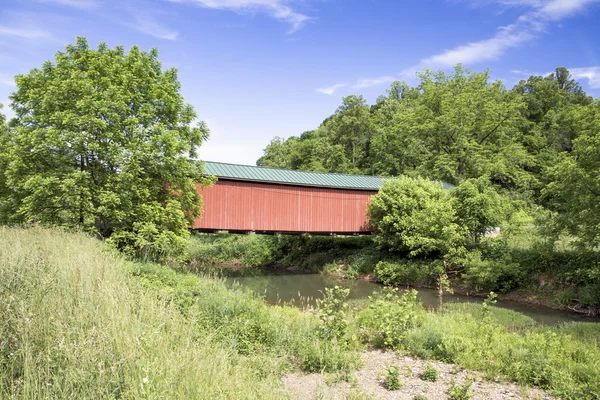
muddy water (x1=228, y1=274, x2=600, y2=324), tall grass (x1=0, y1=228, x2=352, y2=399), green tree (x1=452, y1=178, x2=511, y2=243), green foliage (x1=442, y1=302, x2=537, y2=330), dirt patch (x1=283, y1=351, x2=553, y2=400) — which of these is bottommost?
muddy water (x1=228, y1=274, x2=600, y2=324)

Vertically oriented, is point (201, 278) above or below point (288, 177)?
below

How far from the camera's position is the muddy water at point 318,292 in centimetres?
1279

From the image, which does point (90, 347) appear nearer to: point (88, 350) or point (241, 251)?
point (88, 350)

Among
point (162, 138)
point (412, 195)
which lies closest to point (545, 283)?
point (412, 195)

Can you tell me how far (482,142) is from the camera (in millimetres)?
27922

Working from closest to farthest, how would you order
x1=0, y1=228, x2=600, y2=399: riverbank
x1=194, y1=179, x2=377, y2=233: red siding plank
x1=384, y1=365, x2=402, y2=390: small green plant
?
1. x1=0, y1=228, x2=600, y2=399: riverbank
2. x1=384, y1=365, x2=402, y2=390: small green plant
3. x1=194, y1=179, x2=377, y2=233: red siding plank

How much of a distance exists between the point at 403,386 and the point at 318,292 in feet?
38.7

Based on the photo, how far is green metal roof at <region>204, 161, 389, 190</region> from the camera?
16594 mm

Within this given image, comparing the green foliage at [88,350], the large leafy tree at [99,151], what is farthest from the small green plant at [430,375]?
the large leafy tree at [99,151]

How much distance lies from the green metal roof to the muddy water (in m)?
4.57

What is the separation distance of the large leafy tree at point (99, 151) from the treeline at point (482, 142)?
12.6 meters

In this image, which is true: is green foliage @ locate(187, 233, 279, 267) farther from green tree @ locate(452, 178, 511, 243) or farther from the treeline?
green tree @ locate(452, 178, 511, 243)

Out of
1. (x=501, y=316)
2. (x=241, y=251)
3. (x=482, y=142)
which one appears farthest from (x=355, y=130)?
(x=501, y=316)

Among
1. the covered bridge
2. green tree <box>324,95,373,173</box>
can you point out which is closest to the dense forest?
the covered bridge
